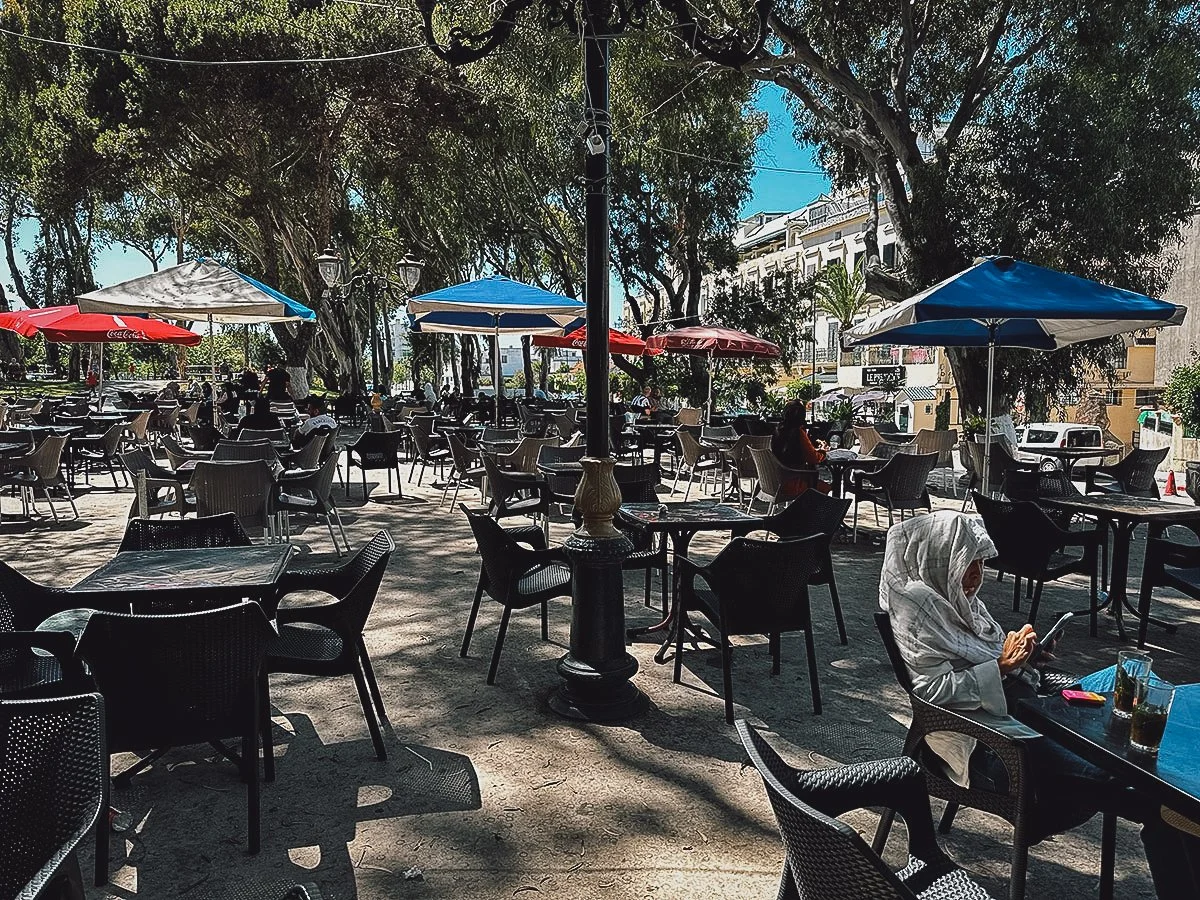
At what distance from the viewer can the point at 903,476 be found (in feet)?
26.6

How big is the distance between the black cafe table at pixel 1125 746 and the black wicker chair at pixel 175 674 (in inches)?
100.0

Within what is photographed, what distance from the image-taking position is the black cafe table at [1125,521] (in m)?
5.39

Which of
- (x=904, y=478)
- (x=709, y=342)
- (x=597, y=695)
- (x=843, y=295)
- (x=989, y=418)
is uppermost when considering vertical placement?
(x=843, y=295)

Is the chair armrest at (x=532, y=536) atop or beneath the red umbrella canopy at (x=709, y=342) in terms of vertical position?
beneath

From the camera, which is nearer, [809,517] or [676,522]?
[676,522]

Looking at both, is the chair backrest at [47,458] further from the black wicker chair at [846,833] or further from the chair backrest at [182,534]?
the black wicker chair at [846,833]

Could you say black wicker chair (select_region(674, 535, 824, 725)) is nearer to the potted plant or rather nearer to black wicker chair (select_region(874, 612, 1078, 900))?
black wicker chair (select_region(874, 612, 1078, 900))

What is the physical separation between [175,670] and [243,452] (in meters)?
5.87

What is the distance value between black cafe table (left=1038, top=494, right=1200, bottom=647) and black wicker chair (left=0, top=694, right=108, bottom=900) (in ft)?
18.5

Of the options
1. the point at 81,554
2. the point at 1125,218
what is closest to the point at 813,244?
the point at 1125,218

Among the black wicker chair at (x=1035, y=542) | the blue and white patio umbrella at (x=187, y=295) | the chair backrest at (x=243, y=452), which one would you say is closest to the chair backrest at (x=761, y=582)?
the black wicker chair at (x=1035, y=542)

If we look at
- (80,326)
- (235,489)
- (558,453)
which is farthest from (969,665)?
(80,326)

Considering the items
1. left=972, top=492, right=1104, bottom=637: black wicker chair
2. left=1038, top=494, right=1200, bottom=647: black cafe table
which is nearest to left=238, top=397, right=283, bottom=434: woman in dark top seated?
left=972, top=492, right=1104, bottom=637: black wicker chair

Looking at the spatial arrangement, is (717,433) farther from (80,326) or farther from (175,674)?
(80,326)
